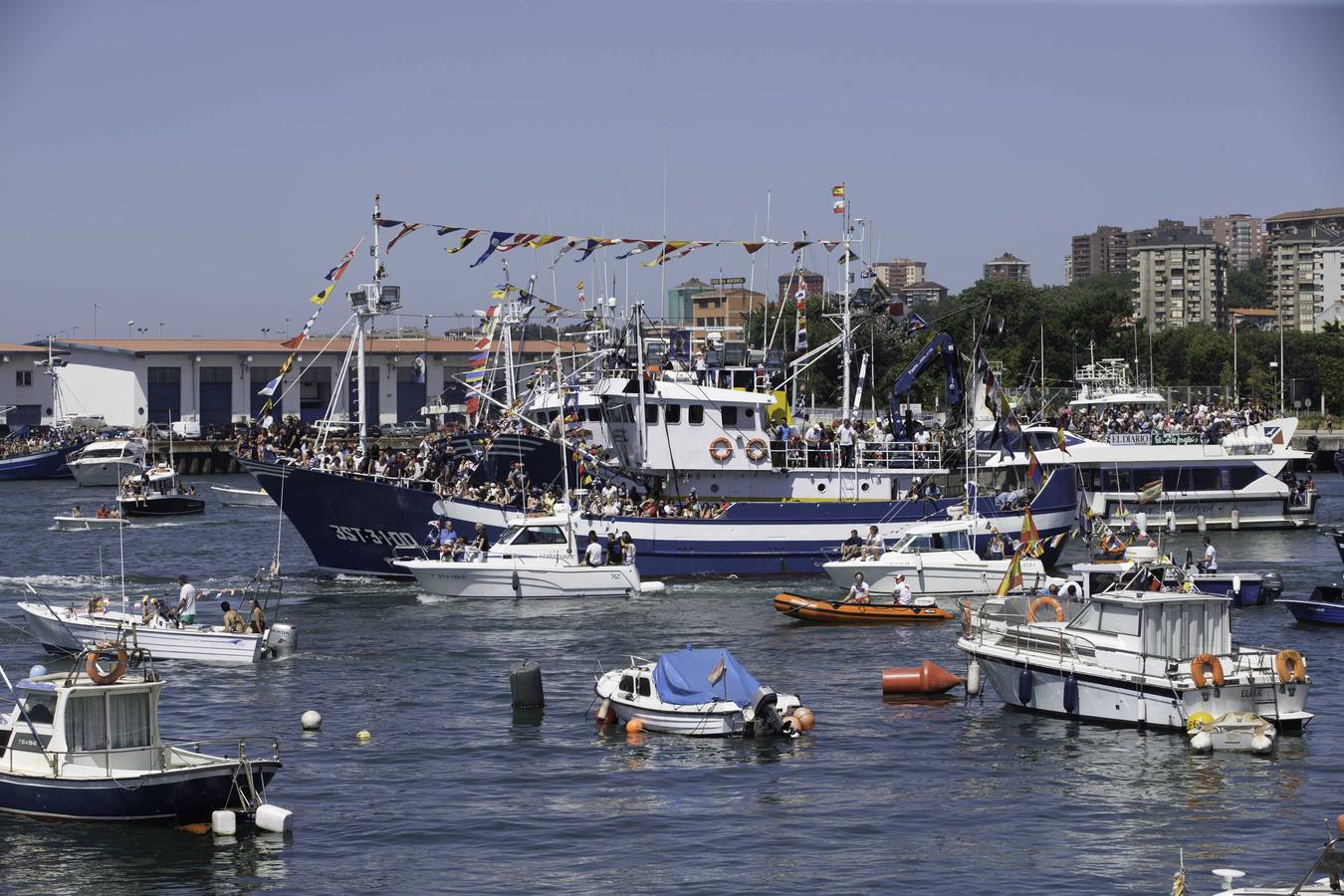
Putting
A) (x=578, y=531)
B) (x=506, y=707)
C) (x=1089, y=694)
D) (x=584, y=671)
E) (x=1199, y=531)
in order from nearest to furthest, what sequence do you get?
1. (x=1089, y=694)
2. (x=506, y=707)
3. (x=584, y=671)
4. (x=578, y=531)
5. (x=1199, y=531)

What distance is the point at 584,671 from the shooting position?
3566 cm

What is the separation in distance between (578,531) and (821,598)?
24.3ft

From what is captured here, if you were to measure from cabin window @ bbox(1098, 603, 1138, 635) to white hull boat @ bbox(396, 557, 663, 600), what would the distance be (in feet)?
59.3

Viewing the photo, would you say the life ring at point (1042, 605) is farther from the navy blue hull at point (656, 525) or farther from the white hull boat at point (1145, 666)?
the navy blue hull at point (656, 525)

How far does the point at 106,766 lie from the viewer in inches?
936

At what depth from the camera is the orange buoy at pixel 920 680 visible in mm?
32938

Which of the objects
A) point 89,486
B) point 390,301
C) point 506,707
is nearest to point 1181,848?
point 506,707

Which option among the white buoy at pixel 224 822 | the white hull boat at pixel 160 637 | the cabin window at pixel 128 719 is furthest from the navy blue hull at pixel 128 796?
the white hull boat at pixel 160 637

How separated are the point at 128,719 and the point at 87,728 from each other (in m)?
0.57

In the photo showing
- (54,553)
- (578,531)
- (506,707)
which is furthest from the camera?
(54,553)

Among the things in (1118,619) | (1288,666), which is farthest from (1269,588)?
(1288,666)

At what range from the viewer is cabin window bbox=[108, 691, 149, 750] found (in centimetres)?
2391

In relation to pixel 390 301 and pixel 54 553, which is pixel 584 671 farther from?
pixel 54 553

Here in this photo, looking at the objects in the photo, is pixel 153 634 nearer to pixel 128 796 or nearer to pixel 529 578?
pixel 529 578
